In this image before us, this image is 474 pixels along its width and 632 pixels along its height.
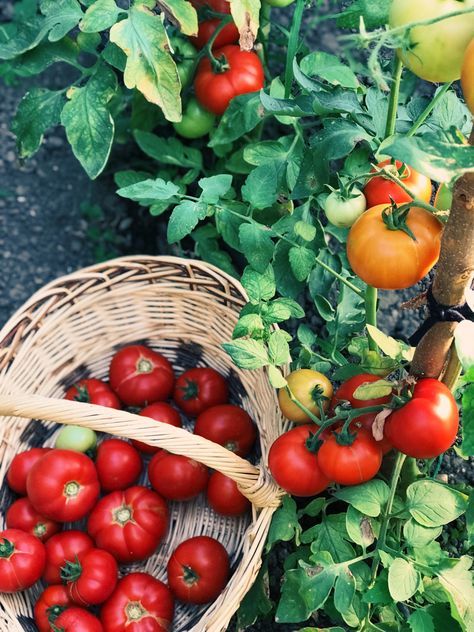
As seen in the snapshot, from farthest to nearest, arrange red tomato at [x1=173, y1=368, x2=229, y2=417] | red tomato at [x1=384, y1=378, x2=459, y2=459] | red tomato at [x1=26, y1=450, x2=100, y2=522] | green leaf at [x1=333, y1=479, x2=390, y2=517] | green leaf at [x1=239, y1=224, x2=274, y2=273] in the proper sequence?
red tomato at [x1=173, y1=368, x2=229, y2=417]
red tomato at [x1=26, y1=450, x2=100, y2=522]
green leaf at [x1=239, y1=224, x2=274, y2=273]
green leaf at [x1=333, y1=479, x2=390, y2=517]
red tomato at [x1=384, y1=378, x2=459, y2=459]

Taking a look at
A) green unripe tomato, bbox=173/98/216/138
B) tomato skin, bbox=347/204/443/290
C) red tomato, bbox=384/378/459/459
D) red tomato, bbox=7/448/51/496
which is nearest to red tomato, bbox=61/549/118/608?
red tomato, bbox=7/448/51/496

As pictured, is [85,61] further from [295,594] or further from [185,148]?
[295,594]

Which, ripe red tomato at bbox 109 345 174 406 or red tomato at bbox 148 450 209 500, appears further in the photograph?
ripe red tomato at bbox 109 345 174 406

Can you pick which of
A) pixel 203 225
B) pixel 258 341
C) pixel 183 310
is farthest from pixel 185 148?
pixel 258 341

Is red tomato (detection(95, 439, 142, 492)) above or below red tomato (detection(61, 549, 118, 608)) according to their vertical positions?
above

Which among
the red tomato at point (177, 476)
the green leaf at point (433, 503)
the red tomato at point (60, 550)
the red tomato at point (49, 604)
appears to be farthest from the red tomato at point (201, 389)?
the green leaf at point (433, 503)

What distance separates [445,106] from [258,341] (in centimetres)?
52

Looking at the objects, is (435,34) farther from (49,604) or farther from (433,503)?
(49,604)

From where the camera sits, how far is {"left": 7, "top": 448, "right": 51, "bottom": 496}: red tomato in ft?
5.24

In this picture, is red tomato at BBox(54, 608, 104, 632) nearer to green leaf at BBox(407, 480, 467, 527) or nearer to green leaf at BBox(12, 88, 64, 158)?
green leaf at BBox(407, 480, 467, 527)

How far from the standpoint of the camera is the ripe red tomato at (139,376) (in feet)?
5.65

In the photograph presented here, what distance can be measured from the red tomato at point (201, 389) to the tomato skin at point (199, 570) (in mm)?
338

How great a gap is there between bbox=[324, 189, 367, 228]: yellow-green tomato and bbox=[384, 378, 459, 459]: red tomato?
0.30m

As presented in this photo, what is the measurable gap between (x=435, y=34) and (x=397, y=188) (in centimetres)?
37
